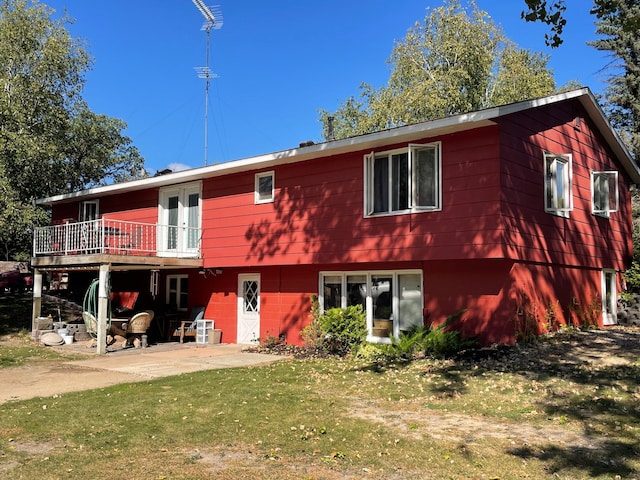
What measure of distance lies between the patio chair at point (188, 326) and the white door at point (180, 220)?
1894 millimetres

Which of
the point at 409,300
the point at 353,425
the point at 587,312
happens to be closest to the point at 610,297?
the point at 587,312

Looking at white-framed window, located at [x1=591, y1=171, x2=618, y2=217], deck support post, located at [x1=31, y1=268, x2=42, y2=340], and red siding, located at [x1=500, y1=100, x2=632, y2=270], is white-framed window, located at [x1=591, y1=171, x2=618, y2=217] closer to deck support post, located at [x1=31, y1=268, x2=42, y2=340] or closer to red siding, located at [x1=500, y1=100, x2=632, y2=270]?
red siding, located at [x1=500, y1=100, x2=632, y2=270]

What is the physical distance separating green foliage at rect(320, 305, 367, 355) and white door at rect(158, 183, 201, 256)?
563cm

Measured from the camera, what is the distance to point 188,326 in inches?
689

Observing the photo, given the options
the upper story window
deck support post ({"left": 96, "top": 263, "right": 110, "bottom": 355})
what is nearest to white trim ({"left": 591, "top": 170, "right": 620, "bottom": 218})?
the upper story window

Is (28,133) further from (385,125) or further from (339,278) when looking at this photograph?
(385,125)

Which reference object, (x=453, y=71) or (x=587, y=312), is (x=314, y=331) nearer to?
(x=587, y=312)

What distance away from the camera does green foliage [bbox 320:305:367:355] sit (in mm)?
13266

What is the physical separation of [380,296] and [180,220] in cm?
762

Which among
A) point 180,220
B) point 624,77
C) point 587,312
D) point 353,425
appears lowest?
point 353,425

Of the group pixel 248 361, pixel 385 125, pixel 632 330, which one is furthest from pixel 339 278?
pixel 385 125

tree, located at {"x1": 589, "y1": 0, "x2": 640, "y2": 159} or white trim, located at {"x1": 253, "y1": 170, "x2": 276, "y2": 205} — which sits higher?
tree, located at {"x1": 589, "y1": 0, "x2": 640, "y2": 159}

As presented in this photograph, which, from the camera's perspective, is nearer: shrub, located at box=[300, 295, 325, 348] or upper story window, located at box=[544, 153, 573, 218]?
upper story window, located at box=[544, 153, 573, 218]

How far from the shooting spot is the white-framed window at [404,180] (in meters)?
12.1
